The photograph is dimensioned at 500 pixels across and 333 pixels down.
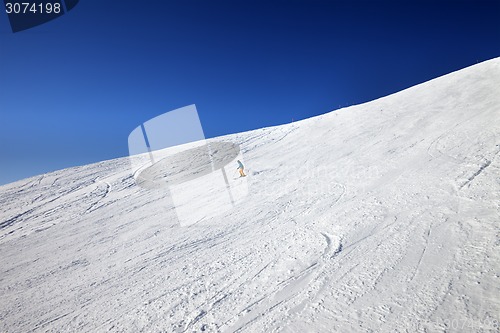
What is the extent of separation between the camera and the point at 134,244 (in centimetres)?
787

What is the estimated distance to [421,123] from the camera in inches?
533

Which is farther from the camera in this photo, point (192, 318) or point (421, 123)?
point (421, 123)

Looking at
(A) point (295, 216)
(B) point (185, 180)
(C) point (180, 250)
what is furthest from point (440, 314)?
(B) point (185, 180)

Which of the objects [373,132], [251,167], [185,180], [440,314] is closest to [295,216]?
[440,314]

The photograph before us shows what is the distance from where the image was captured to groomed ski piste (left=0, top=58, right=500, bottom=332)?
409cm

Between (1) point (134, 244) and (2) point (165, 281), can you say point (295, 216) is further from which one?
(1) point (134, 244)

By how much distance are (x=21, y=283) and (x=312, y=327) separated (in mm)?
7038

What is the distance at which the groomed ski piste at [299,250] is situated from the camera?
4.09 metres

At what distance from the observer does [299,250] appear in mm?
5883

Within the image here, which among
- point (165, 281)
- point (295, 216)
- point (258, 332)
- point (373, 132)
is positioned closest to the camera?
point (258, 332)

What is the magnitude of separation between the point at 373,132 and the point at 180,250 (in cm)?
1182

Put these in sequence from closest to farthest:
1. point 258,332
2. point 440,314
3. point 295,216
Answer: point 440,314 → point 258,332 → point 295,216

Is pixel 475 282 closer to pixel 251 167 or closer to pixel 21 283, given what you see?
pixel 21 283

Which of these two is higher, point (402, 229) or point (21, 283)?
point (21, 283)
